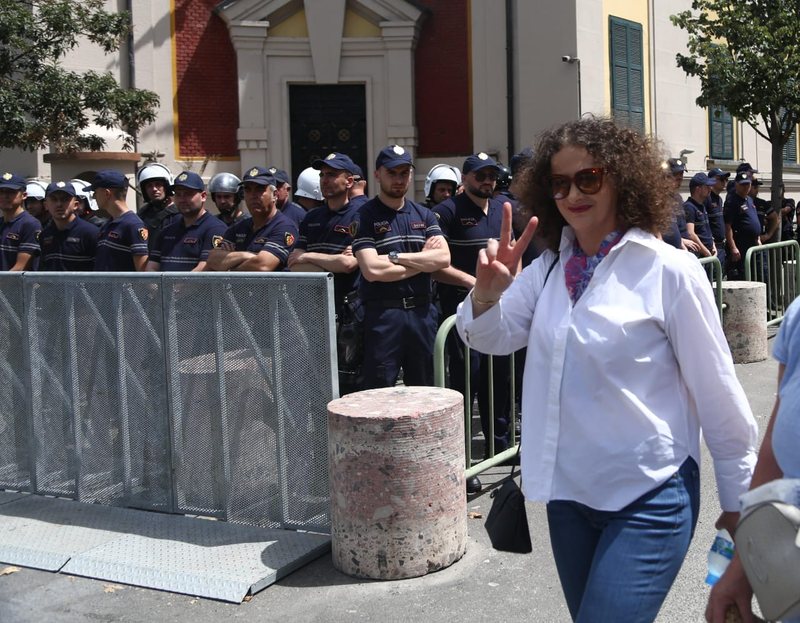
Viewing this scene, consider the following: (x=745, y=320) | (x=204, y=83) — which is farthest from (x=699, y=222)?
(x=204, y=83)

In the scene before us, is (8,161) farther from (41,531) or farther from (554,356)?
(554,356)

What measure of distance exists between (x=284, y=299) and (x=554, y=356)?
9.27 ft

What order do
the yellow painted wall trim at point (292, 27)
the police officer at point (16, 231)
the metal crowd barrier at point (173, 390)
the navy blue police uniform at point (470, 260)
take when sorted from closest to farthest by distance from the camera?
the metal crowd barrier at point (173, 390)
the navy blue police uniform at point (470, 260)
the police officer at point (16, 231)
the yellow painted wall trim at point (292, 27)

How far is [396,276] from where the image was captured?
6.02 metres

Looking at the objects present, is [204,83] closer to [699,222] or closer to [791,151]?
[699,222]

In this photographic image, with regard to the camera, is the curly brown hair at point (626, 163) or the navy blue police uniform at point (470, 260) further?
the navy blue police uniform at point (470, 260)

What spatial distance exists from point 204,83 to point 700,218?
31.3ft

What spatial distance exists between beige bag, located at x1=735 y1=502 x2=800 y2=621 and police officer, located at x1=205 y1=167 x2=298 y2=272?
16.9ft

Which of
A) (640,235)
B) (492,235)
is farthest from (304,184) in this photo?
(640,235)

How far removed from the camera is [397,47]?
716 inches

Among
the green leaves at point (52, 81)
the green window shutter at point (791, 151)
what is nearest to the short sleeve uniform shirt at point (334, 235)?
the green leaves at point (52, 81)

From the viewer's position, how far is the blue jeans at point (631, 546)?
8.76 ft

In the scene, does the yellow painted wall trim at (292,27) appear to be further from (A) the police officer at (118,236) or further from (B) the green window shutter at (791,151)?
(B) the green window shutter at (791,151)

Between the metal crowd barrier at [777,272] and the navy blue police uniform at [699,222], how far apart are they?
561 millimetres
